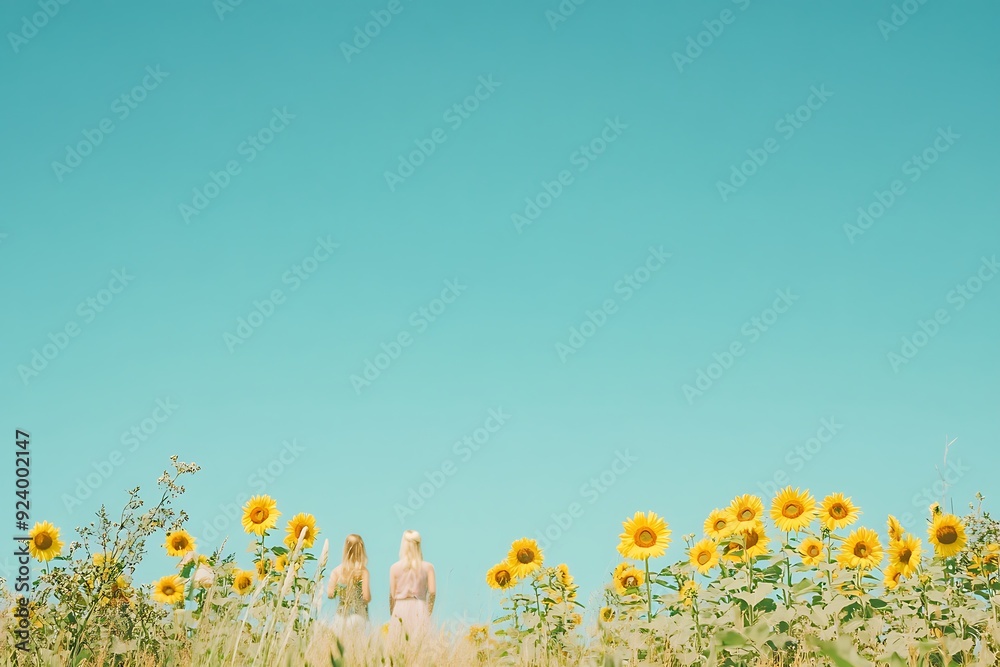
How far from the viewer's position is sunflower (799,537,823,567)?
6308 millimetres

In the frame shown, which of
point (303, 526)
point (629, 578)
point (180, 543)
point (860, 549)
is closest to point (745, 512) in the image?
point (860, 549)

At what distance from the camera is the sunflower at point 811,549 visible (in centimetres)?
631

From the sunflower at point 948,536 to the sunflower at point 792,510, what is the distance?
2.77 ft

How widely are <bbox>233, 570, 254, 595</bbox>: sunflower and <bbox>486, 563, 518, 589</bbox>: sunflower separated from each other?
2078 mm

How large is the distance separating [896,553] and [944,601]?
Answer: 62 centimetres

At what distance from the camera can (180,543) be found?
7504mm

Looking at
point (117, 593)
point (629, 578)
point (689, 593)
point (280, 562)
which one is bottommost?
point (117, 593)

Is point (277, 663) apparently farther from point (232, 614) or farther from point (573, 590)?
point (573, 590)

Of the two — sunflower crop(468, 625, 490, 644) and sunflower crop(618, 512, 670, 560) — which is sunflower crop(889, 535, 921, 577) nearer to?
sunflower crop(618, 512, 670, 560)

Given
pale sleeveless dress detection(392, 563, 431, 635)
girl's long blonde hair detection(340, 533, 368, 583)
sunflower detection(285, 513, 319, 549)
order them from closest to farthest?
sunflower detection(285, 513, 319, 549) < girl's long blonde hair detection(340, 533, 368, 583) < pale sleeveless dress detection(392, 563, 431, 635)

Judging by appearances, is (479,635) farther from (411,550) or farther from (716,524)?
(411,550)

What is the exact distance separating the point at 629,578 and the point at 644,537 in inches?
37.9

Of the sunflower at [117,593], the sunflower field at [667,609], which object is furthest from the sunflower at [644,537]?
the sunflower at [117,593]

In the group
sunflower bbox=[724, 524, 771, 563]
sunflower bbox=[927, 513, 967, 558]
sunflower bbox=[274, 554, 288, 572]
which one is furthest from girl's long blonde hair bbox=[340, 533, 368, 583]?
sunflower bbox=[927, 513, 967, 558]
